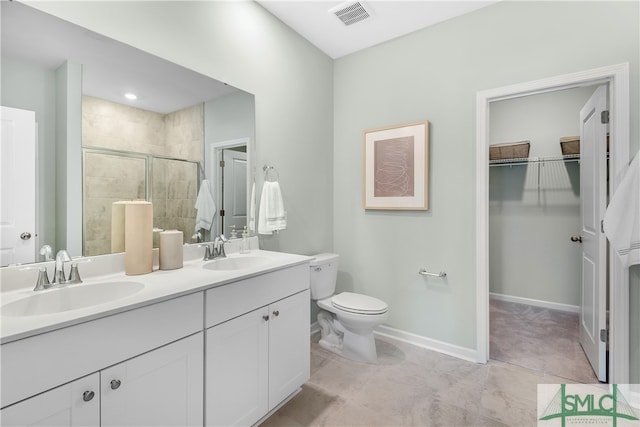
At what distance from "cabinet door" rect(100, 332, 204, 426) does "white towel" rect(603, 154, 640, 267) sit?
2.26 meters

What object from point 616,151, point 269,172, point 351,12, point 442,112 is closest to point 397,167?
point 442,112

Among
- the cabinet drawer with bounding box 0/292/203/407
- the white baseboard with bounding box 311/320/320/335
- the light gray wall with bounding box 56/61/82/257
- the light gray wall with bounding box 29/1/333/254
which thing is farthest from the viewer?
the white baseboard with bounding box 311/320/320/335

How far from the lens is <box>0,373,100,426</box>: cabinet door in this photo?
809 mm

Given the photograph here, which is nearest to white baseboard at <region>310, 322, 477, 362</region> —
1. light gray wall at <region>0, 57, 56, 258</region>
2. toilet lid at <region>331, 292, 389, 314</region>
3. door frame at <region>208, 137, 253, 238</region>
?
toilet lid at <region>331, 292, 389, 314</region>

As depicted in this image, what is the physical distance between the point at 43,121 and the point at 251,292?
3.78ft

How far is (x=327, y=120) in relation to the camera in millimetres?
2938

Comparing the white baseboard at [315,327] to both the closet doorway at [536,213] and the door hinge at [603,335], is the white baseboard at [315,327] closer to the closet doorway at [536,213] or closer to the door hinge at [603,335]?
the closet doorway at [536,213]

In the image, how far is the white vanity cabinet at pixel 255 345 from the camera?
1324mm

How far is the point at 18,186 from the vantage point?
121cm

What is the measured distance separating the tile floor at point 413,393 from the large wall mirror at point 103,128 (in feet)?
4.09

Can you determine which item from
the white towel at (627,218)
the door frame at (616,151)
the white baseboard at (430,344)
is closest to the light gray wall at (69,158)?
the white baseboard at (430,344)

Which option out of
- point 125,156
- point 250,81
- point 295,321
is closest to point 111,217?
point 125,156

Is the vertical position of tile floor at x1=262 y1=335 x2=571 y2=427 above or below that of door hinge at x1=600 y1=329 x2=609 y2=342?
below

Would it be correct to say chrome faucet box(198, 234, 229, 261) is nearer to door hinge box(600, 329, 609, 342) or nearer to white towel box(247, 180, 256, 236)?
white towel box(247, 180, 256, 236)
